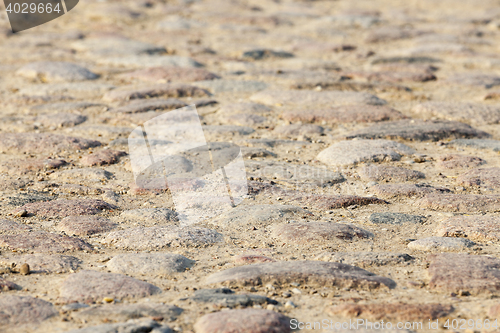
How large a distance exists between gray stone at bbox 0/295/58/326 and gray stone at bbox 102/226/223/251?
46 centimetres

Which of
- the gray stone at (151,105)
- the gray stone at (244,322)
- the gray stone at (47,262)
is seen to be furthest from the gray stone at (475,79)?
the gray stone at (47,262)

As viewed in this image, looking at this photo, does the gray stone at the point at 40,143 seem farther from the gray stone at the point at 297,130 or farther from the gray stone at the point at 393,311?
the gray stone at the point at 393,311

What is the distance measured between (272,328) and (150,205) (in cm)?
105

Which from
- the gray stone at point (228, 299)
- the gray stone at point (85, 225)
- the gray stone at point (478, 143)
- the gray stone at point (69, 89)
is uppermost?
the gray stone at point (69, 89)

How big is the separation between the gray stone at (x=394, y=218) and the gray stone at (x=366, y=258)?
0.99ft

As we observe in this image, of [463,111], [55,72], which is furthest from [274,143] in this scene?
[55,72]

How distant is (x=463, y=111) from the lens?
3.55 meters

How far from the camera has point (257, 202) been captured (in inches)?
97.0

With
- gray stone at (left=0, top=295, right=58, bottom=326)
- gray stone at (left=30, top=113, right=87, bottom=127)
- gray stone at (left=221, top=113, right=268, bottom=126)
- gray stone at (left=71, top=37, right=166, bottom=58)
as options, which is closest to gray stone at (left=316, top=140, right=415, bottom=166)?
gray stone at (left=221, top=113, right=268, bottom=126)

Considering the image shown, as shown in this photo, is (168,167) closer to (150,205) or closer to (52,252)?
(150,205)

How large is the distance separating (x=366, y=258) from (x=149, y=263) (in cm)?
74

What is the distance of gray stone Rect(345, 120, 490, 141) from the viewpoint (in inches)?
125

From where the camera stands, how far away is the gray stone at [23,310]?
1.56 m

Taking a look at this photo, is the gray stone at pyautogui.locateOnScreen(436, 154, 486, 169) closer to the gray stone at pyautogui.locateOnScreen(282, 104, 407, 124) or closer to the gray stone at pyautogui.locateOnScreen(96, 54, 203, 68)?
the gray stone at pyautogui.locateOnScreen(282, 104, 407, 124)
